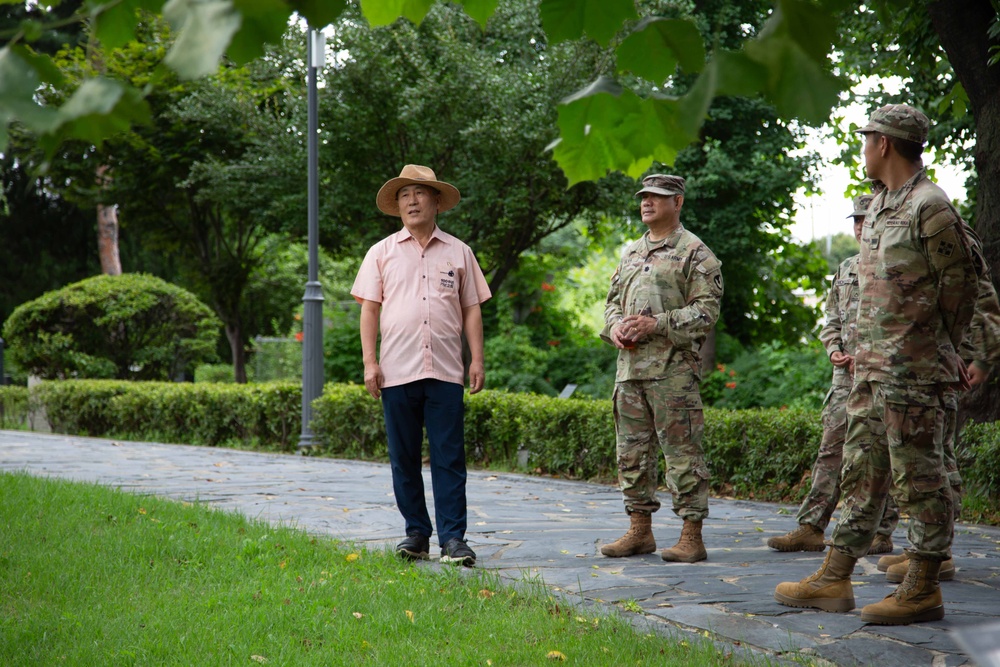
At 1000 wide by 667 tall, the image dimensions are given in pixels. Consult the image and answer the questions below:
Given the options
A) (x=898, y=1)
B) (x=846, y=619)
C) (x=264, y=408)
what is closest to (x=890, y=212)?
(x=846, y=619)

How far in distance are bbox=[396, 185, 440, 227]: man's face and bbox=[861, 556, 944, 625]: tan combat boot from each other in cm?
312

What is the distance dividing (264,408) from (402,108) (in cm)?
540

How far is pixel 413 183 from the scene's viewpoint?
5.68m

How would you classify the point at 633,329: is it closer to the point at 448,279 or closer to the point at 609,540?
the point at 448,279

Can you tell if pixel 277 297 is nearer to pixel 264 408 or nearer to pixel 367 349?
pixel 264 408

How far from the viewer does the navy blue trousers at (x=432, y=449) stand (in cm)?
552

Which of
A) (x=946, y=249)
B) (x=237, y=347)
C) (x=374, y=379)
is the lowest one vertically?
(x=374, y=379)

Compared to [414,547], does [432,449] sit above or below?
above

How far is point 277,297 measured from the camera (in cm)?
2953

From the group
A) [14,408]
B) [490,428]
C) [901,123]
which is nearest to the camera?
[901,123]

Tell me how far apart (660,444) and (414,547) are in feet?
5.01

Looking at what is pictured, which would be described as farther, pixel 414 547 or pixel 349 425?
pixel 349 425

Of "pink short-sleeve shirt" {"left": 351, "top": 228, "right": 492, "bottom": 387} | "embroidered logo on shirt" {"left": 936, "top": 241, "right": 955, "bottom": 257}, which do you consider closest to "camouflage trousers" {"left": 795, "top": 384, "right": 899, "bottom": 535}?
"embroidered logo on shirt" {"left": 936, "top": 241, "right": 955, "bottom": 257}

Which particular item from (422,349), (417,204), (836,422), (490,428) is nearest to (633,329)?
(422,349)
